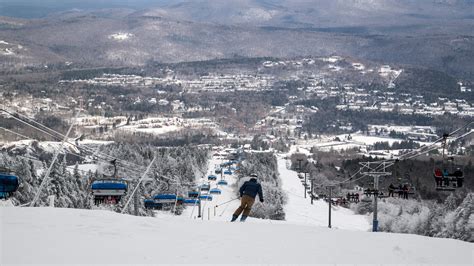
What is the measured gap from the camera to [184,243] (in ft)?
36.6

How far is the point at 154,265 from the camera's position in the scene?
9.58m

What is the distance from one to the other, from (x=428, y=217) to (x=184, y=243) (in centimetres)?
3825

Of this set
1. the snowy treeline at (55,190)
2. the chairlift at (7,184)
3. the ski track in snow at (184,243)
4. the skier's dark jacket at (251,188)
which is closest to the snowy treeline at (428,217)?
the snowy treeline at (55,190)

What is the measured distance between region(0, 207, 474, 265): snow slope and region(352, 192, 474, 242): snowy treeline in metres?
27.9

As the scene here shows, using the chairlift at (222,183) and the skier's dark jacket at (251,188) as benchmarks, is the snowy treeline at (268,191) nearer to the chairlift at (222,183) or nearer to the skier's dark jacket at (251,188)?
the chairlift at (222,183)

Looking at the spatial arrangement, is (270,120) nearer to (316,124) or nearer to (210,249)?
(316,124)

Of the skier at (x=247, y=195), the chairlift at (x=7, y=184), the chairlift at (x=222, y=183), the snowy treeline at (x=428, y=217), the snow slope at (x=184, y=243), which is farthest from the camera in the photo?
the chairlift at (x=222, y=183)

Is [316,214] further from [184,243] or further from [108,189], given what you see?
[184,243]

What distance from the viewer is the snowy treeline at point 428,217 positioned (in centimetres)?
4097

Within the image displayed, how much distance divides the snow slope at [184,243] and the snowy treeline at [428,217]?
27925 millimetres

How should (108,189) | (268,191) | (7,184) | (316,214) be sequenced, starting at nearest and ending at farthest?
(7,184) → (108,189) → (316,214) → (268,191)

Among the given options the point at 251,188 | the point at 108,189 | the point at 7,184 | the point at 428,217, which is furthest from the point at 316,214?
the point at 7,184

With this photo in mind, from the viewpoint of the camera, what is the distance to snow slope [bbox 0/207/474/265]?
1001cm

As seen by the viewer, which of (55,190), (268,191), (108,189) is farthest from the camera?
(268,191)
